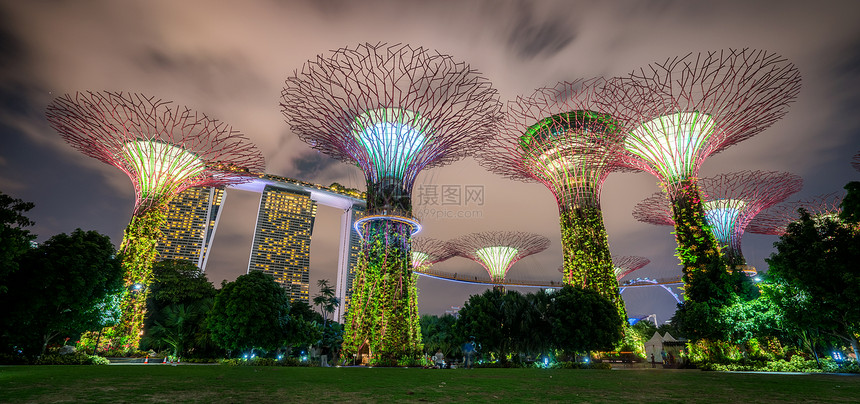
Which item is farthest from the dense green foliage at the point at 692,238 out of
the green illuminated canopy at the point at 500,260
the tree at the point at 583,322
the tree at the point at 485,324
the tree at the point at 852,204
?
the green illuminated canopy at the point at 500,260

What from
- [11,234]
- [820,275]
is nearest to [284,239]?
[11,234]

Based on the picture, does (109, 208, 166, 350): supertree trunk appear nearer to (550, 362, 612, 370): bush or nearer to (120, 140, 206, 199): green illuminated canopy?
(120, 140, 206, 199): green illuminated canopy

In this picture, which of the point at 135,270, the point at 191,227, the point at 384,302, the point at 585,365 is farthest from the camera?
the point at 191,227

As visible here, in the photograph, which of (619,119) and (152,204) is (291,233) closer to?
(152,204)

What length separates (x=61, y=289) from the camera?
1981 centimetres

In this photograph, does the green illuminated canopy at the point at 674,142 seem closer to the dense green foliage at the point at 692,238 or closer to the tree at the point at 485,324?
the dense green foliage at the point at 692,238

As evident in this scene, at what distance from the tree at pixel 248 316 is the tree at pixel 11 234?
53.0ft

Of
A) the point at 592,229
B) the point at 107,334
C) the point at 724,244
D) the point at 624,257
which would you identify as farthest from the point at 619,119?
the point at 107,334

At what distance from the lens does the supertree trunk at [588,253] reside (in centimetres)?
3550

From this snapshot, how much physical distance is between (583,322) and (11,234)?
3300 centimetres

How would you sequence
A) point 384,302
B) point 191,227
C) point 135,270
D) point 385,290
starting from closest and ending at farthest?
point 384,302, point 385,290, point 135,270, point 191,227

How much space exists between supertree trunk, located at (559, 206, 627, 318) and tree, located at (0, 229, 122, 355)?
33917 mm

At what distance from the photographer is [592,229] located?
1449 inches

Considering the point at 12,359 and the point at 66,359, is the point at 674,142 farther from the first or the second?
the point at 12,359
